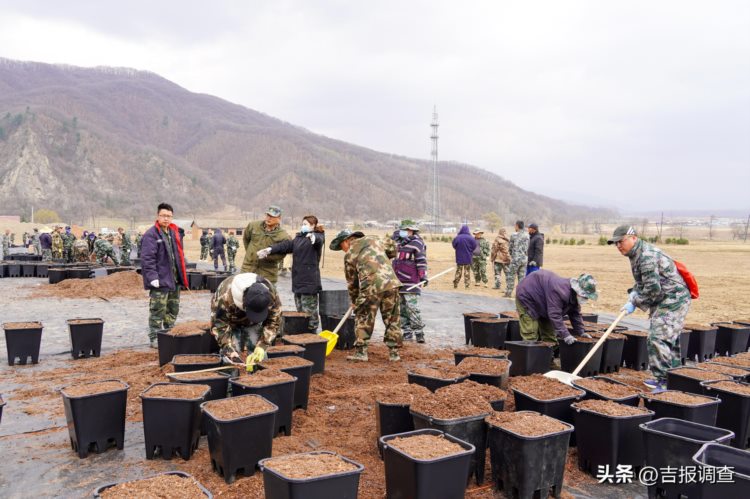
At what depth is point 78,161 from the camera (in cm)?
9462

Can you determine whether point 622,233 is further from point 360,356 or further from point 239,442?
point 239,442

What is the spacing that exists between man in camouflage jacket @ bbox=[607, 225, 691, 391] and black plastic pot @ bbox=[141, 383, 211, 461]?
427cm

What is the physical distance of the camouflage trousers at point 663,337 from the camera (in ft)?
18.0

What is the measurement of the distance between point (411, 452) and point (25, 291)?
42.4ft

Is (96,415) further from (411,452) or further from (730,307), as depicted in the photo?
(730,307)

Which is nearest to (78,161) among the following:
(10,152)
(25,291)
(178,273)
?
(10,152)

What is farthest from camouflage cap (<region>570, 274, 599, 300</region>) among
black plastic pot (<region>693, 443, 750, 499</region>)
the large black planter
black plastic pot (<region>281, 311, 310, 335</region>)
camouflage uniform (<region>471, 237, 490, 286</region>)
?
camouflage uniform (<region>471, 237, 490, 286</region>)

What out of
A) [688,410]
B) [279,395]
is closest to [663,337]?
[688,410]

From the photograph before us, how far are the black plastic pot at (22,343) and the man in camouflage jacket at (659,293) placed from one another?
6.44 meters

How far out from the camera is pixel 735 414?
14.1 feet

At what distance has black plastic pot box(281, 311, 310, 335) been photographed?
7020mm

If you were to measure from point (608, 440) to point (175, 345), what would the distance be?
169 inches

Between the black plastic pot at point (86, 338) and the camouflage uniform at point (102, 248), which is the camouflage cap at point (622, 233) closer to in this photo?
the black plastic pot at point (86, 338)

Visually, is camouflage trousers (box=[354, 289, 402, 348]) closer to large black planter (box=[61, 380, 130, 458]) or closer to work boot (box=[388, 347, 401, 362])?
work boot (box=[388, 347, 401, 362])
